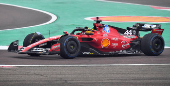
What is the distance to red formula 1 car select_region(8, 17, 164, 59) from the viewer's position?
39.4 feet

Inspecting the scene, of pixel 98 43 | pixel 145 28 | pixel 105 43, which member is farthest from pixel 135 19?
pixel 98 43

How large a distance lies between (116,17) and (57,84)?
62.4ft

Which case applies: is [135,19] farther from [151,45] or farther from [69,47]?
[69,47]

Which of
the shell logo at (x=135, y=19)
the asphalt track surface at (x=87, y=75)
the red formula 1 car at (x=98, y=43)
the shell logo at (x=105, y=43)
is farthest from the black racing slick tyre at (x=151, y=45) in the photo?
the shell logo at (x=135, y=19)

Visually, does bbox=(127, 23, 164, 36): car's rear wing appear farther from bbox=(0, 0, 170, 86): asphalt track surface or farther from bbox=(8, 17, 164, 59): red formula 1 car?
bbox=(0, 0, 170, 86): asphalt track surface

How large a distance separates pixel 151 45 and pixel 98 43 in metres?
2.00

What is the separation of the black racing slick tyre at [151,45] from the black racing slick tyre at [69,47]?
2690 millimetres

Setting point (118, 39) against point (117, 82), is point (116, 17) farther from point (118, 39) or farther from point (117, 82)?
point (117, 82)

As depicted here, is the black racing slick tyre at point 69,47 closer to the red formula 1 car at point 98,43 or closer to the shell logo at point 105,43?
the red formula 1 car at point 98,43

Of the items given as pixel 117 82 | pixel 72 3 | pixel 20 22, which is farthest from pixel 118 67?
pixel 72 3

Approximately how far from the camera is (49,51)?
39.2ft

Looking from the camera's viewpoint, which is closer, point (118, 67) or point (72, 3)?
point (118, 67)

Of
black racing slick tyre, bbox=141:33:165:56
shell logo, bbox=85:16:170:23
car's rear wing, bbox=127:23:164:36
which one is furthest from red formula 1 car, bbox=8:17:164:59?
shell logo, bbox=85:16:170:23

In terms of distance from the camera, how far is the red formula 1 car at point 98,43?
12.0m
